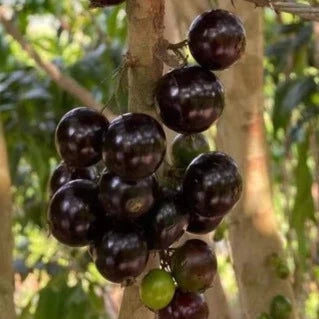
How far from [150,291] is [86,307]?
68 centimetres

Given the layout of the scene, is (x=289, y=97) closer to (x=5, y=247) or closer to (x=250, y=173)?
(x=250, y=173)

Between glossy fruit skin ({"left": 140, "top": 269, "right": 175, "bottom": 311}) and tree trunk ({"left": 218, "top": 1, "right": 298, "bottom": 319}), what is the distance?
16.0 inches

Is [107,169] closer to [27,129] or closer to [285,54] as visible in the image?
[27,129]

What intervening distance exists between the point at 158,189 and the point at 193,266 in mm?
74

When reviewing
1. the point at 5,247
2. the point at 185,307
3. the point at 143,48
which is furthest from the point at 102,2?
the point at 5,247

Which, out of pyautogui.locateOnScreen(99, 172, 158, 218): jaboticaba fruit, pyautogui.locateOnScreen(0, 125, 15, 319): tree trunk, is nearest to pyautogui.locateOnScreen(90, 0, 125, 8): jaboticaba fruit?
pyautogui.locateOnScreen(99, 172, 158, 218): jaboticaba fruit

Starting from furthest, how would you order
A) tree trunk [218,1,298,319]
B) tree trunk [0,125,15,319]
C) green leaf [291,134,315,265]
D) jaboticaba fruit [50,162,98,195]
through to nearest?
1. green leaf [291,134,315,265]
2. tree trunk [218,1,298,319]
3. tree trunk [0,125,15,319]
4. jaboticaba fruit [50,162,98,195]

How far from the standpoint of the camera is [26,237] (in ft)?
6.39

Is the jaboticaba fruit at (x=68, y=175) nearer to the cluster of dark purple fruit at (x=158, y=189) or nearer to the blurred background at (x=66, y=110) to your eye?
the cluster of dark purple fruit at (x=158, y=189)

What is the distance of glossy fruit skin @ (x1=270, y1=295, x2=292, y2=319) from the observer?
3.18ft

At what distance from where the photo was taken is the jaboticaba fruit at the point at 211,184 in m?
0.61

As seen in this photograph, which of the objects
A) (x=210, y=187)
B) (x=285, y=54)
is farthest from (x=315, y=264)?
(x=210, y=187)

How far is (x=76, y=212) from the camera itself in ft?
1.98

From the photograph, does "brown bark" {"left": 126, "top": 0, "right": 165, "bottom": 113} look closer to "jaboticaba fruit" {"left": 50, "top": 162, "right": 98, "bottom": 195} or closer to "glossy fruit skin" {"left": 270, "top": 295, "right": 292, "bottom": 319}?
"jaboticaba fruit" {"left": 50, "top": 162, "right": 98, "bottom": 195}
